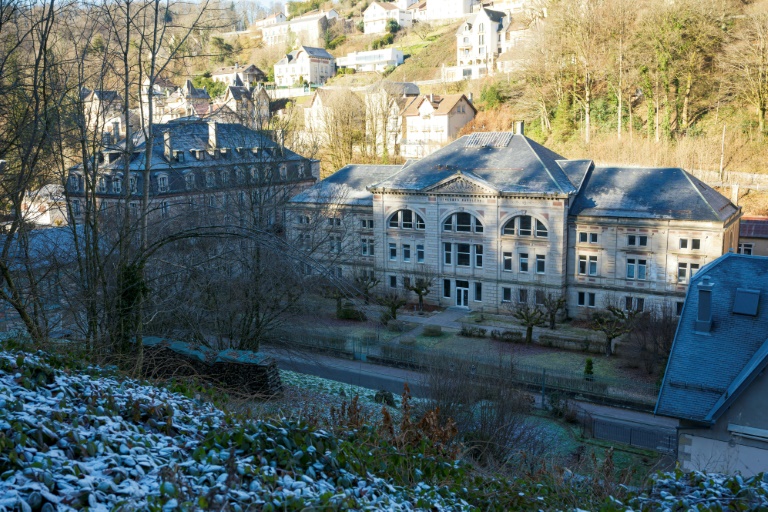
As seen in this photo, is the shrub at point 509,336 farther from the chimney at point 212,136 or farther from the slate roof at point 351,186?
the chimney at point 212,136

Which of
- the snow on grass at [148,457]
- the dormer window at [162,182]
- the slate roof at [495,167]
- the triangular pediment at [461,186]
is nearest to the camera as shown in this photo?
the snow on grass at [148,457]

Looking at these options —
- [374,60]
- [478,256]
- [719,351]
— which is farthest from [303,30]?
[719,351]

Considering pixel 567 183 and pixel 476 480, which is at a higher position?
pixel 567 183

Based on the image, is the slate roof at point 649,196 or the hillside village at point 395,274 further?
the slate roof at point 649,196

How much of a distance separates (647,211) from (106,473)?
32691 millimetres

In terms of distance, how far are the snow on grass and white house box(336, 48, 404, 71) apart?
288 feet

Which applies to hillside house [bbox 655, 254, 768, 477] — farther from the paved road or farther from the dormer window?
the dormer window

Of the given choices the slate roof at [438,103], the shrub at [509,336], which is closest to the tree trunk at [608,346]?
the shrub at [509,336]

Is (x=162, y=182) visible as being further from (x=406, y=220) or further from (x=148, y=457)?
(x=148, y=457)

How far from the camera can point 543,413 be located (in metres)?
24.8

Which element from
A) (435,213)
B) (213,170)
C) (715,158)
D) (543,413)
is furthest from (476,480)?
(715,158)

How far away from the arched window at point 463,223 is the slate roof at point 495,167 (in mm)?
2255

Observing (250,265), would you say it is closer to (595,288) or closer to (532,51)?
(595,288)

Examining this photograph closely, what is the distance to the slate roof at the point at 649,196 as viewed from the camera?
3409cm
